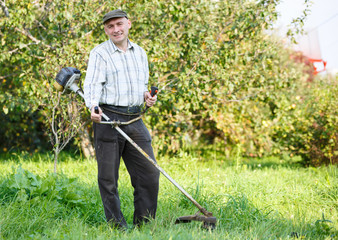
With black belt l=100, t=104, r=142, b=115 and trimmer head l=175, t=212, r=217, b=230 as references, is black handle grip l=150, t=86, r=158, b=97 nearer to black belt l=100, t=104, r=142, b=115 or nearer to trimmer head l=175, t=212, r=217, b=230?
black belt l=100, t=104, r=142, b=115

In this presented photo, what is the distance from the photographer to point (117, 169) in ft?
12.2

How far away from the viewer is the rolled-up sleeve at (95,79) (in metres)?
3.51

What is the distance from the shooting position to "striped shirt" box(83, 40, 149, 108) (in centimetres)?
355

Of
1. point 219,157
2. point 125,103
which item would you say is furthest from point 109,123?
point 219,157

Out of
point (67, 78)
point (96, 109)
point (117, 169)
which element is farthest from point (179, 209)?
point (67, 78)

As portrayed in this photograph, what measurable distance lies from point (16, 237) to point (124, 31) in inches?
75.0

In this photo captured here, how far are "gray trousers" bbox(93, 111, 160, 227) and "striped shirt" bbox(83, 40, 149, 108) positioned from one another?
0.16m

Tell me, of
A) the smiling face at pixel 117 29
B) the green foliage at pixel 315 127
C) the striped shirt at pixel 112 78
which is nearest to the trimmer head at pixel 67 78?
the striped shirt at pixel 112 78

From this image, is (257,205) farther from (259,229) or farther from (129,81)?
(129,81)

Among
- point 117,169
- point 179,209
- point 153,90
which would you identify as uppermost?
point 153,90

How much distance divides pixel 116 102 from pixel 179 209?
1328mm

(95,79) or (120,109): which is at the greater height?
(95,79)

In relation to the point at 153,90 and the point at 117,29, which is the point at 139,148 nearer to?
the point at 153,90

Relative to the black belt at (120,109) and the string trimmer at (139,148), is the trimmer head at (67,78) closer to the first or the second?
the string trimmer at (139,148)
